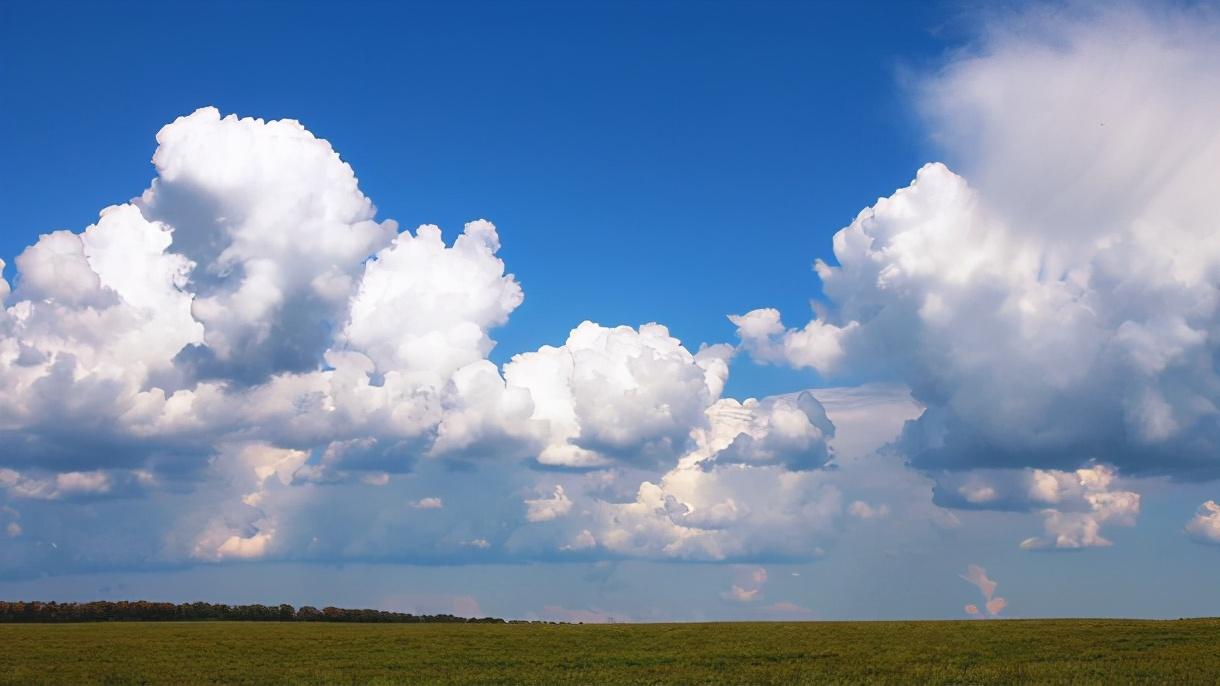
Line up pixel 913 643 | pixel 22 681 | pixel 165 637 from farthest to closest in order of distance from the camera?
pixel 165 637
pixel 913 643
pixel 22 681

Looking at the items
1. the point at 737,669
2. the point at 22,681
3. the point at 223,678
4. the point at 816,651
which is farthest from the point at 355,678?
the point at 816,651

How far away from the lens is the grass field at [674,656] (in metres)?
55.2

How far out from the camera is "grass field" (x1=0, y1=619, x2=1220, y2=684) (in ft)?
181

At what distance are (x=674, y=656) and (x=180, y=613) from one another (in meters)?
108

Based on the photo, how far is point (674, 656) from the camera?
64875mm

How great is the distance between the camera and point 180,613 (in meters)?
147

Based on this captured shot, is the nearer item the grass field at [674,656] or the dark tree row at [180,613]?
the grass field at [674,656]

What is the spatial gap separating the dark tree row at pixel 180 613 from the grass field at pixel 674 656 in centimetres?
5388

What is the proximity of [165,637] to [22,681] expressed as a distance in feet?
114

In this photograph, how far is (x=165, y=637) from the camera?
297 ft

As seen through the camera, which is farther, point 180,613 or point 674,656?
point 180,613

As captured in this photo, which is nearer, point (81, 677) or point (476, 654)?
point (81, 677)

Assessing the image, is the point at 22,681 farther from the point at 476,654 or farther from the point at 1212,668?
the point at 1212,668

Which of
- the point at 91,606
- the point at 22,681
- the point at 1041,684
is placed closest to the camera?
the point at 1041,684
